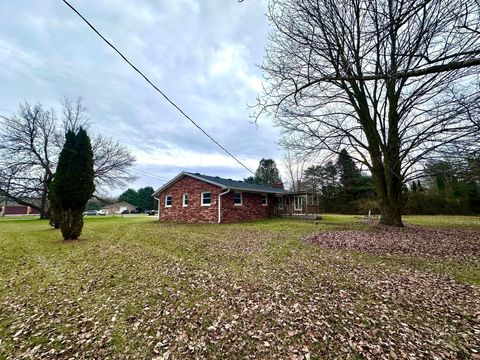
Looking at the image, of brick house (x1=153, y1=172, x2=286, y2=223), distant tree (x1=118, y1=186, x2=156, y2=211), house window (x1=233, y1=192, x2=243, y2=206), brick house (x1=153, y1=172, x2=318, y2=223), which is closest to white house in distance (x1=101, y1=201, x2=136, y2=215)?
distant tree (x1=118, y1=186, x2=156, y2=211)

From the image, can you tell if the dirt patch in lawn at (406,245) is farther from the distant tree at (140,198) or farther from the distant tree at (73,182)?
the distant tree at (140,198)

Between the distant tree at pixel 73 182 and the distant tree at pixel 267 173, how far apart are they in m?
36.2

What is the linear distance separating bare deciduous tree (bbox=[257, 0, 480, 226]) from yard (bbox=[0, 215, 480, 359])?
413 cm

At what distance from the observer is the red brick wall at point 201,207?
17.1m

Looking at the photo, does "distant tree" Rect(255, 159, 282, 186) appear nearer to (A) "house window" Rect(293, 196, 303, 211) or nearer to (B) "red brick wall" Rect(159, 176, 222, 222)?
(A) "house window" Rect(293, 196, 303, 211)

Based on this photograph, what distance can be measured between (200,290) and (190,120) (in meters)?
6.34

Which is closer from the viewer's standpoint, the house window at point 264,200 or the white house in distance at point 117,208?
the house window at point 264,200

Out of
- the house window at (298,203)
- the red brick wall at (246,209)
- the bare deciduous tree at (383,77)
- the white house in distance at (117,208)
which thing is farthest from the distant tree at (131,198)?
the bare deciduous tree at (383,77)

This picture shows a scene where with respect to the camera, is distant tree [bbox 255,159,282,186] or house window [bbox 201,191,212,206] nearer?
house window [bbox 201,191,212,206]

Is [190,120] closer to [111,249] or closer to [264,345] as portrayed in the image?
[111,249]

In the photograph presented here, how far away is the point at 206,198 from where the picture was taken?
17656 mm

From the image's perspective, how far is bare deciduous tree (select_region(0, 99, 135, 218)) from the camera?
69.1ft

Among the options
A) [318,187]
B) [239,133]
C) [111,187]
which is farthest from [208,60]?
[318,187]

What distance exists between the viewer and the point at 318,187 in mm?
36344
